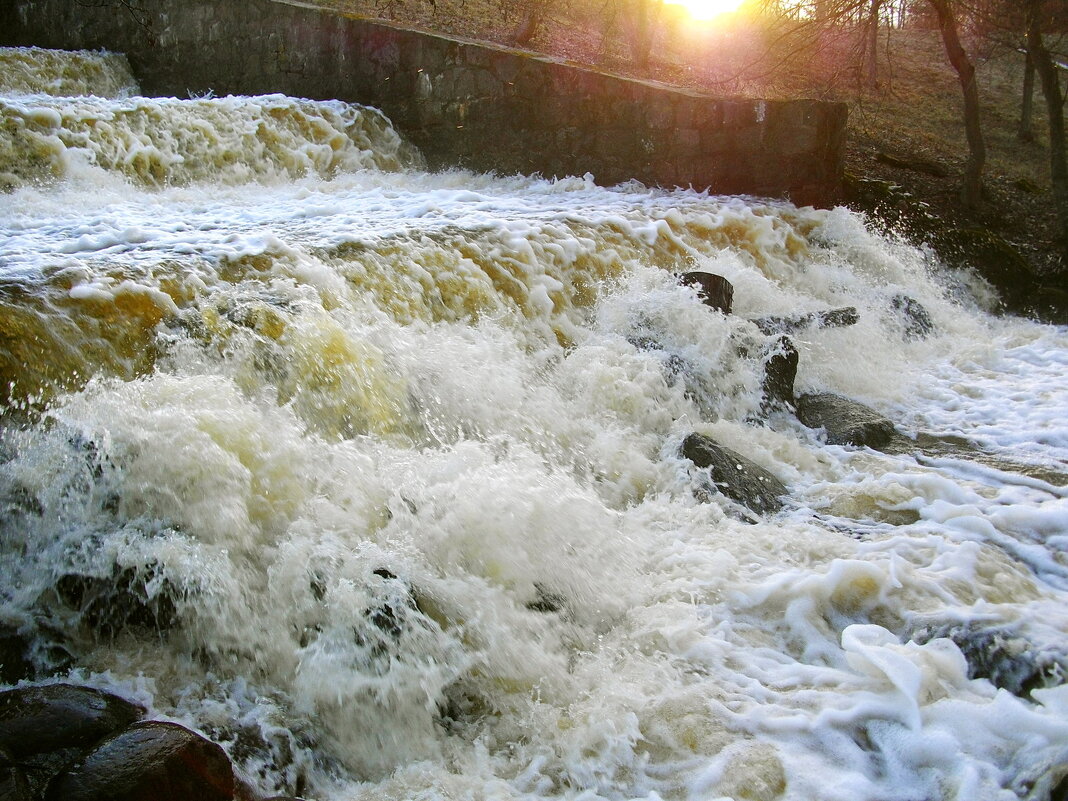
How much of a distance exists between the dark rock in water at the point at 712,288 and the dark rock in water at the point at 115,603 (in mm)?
4255

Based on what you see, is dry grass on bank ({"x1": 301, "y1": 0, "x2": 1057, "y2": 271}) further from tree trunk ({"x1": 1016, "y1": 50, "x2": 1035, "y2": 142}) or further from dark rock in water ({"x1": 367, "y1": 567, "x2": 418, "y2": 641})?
dark rock in water ({"x1": 367, "y1": 567, "x2": 418, "y2": 641})

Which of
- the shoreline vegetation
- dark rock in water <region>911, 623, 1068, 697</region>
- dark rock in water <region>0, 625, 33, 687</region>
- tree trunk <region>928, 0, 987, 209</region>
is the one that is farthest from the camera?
tree trunk <region>928, 0, 987, 209</region>

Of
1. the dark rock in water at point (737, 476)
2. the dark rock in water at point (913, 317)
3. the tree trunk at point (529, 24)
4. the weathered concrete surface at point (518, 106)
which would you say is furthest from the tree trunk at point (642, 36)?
the dark rock in water at point (737, 476)

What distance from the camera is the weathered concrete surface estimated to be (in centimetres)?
A: 878

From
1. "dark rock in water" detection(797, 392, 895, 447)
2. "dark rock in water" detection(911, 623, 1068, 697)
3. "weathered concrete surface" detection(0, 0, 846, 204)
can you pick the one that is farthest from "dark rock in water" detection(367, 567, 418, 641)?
"weathered concrete surface" detection(0, 0, 846, 204)

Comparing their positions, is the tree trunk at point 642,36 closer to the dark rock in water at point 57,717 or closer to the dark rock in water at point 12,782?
the dark rock in water at point 57,717

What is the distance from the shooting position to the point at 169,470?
10.3 ft

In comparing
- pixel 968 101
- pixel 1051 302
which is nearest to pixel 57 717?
pixel 1051 302

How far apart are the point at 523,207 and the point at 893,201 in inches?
175

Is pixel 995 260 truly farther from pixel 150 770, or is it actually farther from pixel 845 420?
pixel 150 770

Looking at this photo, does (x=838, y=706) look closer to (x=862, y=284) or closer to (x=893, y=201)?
(x=862, y=284)

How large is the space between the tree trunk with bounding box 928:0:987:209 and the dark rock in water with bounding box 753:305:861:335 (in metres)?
4.33

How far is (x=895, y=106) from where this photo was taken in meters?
13.7

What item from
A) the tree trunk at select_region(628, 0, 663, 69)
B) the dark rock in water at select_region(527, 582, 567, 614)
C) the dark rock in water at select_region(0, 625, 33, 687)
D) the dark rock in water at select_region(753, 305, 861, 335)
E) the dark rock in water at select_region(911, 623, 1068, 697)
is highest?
the tree trunk at select_region(628, 0, 663, 69)
